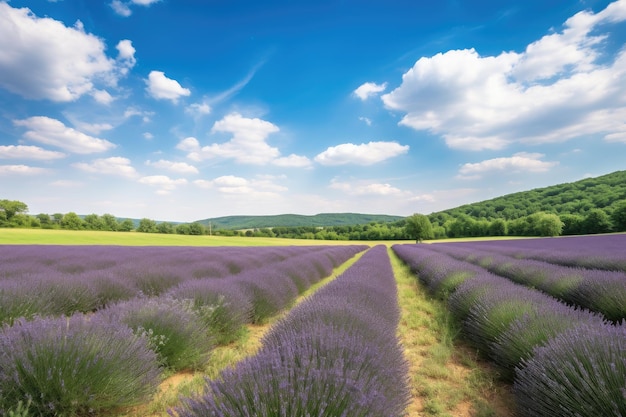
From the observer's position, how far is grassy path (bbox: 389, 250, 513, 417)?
2429 mm

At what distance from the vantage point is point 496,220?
187 ft

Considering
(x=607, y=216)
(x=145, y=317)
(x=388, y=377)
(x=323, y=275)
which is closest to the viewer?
(x=388, y=377)

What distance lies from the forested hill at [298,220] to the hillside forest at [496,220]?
48119 mm

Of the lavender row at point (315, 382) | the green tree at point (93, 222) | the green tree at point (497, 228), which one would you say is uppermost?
the green tree at point (93, 222)

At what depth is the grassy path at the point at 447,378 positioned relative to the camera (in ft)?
7.97

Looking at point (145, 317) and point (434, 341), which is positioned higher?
point (145, 317)

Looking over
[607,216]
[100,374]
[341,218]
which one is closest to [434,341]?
[100,374]

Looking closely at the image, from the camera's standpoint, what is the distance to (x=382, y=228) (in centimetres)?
6794

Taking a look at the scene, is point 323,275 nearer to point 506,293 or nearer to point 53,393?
point 506,293

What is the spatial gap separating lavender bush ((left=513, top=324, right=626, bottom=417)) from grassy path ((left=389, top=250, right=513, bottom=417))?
1.71ft

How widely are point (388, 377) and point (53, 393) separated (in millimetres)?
2066

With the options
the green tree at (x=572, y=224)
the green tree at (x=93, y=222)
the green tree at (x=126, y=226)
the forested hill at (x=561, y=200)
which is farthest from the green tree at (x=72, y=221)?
the green tree at (x=572, y=224)

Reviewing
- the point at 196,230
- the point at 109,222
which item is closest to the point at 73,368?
the point at 196,230

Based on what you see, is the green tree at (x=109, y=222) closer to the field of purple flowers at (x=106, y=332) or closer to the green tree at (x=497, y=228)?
the field of purple flowers at (x=106, y=332)
